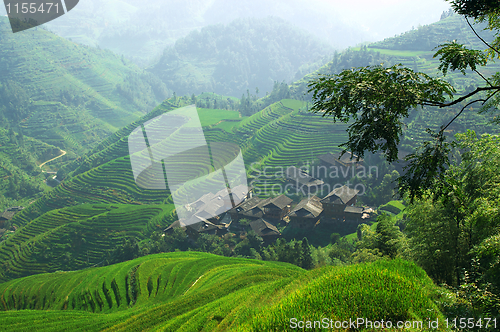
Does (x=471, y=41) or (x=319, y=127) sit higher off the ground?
(x=471, y=41)

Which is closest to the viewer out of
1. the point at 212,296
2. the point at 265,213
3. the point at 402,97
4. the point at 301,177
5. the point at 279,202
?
the point at 402,97

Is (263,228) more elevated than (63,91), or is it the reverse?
(63,91)

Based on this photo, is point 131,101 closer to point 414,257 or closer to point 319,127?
point 319,127

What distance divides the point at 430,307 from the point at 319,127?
195 ft

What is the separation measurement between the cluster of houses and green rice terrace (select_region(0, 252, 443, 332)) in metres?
11.7

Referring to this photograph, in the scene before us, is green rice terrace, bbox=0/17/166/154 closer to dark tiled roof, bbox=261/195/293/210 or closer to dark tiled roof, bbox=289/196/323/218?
dark tiled roof, bbox=261/195/293/210

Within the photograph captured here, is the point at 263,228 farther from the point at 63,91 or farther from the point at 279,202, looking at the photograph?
the point at 63,91

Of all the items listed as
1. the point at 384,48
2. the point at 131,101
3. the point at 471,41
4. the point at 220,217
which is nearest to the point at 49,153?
the point at 131,101

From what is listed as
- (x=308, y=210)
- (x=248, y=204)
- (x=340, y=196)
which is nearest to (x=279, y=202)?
(x=248, y=204)

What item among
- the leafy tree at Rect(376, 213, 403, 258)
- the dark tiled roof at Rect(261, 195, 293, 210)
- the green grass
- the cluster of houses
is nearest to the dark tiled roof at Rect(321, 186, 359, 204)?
the cluster of houses

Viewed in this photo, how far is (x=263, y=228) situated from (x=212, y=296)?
23.6m

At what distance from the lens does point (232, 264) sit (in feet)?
64.1

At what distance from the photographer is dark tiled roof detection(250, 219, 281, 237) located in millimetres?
34500

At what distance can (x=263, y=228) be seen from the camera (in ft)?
115
